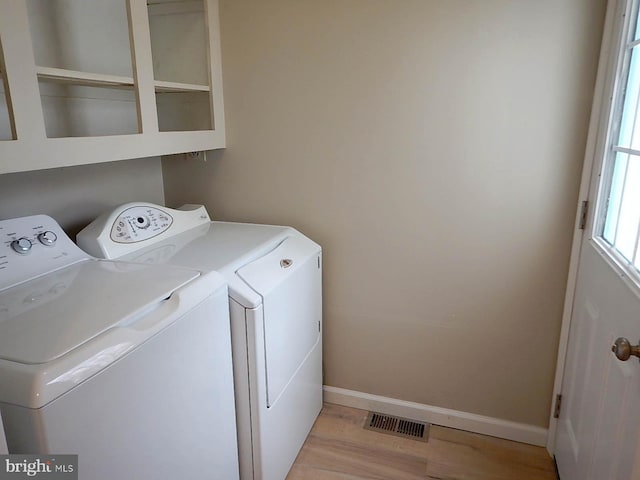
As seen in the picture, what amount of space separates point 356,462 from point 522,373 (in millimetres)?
802

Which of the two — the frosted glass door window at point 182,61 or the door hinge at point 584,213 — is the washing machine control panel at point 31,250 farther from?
the door hinge at point 584,213

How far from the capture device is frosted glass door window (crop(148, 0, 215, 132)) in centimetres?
190

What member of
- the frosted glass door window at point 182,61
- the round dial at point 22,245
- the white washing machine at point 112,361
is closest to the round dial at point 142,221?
the white washing machine at point 112,361

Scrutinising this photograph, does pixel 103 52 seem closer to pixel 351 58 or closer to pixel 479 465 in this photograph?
pixel 351 58

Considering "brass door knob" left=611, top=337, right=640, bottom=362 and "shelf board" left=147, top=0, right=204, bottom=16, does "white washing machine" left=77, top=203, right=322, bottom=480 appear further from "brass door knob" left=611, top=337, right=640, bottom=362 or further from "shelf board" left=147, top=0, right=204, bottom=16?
"brass door knob" left=611, top=337, right=640, bottom=362

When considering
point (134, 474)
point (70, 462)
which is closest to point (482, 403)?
point (134, 474)

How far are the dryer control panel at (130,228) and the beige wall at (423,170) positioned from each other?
381 millimetres

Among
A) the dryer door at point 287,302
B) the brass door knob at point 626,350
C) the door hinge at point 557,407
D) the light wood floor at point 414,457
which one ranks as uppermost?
the brass door knob at point 626,350

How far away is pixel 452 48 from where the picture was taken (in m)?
1.69

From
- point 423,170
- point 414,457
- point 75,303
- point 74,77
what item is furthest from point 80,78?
point 414,457

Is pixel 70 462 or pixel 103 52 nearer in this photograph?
pixel 70 462

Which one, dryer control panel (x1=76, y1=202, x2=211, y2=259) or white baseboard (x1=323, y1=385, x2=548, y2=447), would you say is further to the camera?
white baseboard (x1=323, y1=385, x2=548, y2=447)

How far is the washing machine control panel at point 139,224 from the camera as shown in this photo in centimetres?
157

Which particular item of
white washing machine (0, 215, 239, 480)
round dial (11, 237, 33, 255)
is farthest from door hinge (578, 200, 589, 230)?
round dial (11, 237, 33, 255)
